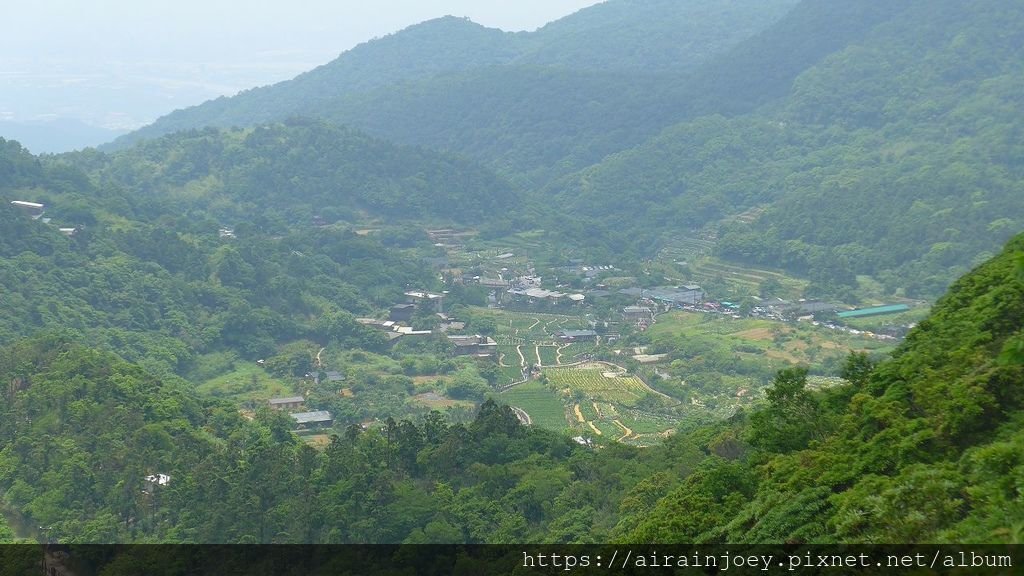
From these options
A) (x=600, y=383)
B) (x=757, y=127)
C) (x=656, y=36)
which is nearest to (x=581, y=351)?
(x=600, y=383)

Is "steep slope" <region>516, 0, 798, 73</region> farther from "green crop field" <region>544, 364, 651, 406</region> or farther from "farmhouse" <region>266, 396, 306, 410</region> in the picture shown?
"farmhouse" <region>266, 396, 306, 410</region>

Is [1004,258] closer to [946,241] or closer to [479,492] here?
[479,492]

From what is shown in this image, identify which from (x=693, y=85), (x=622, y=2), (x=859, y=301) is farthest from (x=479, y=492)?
(x=622, y=2)

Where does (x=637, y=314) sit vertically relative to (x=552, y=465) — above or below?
below

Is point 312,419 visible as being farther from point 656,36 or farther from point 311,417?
point 656,36

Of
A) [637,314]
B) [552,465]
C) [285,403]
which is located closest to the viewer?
[552,465]

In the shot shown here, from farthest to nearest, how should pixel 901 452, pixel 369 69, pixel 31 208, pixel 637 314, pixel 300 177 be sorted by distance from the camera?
pixel 369 69 < pixel 300 177 < pixel 637 314 < pixel 31 208 < pixel 901 452
